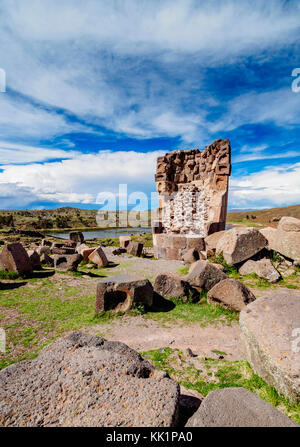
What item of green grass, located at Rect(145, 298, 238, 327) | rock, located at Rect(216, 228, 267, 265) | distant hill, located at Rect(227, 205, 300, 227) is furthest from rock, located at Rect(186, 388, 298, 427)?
distant hill, located at Rect(227, 205, 300, 227)

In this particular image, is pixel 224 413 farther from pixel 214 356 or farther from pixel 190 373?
pixel 214 356

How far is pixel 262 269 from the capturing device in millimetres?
8016

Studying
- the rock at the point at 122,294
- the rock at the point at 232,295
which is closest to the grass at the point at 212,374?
the rock at the point at 232,295

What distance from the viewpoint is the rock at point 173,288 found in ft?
21.3

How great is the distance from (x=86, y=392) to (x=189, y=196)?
13527mm

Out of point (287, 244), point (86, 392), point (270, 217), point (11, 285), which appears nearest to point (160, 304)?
point (86, 392)

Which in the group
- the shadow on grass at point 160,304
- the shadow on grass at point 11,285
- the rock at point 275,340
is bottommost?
the shadow on grass at point 11,285

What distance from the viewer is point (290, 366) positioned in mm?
2561

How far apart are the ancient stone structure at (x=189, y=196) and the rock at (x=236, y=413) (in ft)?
33.3

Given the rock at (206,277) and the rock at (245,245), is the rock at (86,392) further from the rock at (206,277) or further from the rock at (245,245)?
the rock at (245,245)

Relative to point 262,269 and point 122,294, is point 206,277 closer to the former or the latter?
point 122,294

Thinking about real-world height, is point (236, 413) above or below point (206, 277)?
above

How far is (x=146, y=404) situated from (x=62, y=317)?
483 centimetres
